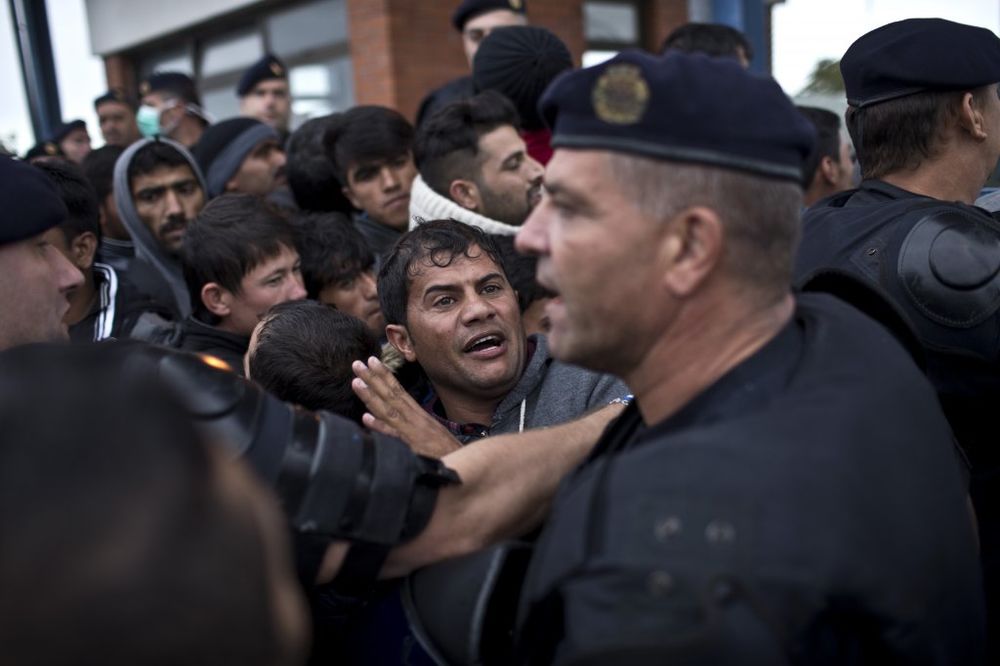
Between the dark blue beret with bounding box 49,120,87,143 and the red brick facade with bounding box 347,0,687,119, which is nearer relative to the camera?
the dark blue beret with bounding box 49,120,87,143

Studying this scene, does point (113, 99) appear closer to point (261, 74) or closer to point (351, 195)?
point (261, 74)

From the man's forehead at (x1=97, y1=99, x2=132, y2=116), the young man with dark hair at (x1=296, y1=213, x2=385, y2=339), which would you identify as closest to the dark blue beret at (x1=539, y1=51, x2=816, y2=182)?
the young man with dark hair at (x1=296, y1=213, x2=385, y2=339)

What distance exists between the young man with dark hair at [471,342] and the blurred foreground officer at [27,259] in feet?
2.82

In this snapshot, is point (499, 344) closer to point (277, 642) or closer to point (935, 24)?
point (935, 24)

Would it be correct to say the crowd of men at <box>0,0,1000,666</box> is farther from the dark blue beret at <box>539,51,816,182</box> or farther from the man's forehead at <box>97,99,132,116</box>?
the man's forehead at <box>97,99,132,116</box>

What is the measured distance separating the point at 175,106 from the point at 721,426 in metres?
5.73

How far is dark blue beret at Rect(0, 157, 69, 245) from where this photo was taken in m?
1.74

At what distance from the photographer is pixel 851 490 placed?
1.06 m

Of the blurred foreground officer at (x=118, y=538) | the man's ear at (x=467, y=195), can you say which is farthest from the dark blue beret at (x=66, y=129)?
the blurred foreground officer at (x=118, y=538)

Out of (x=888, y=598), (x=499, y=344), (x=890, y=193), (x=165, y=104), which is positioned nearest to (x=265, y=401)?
(x=888, y=598)

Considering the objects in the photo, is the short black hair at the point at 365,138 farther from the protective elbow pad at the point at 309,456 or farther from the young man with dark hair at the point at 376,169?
the protective elbow pad at the point at 309,456

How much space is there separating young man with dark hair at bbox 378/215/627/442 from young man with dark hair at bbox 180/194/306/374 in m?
0.72

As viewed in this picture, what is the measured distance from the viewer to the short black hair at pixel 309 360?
2.30m

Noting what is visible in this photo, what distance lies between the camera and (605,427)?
160 centimetres
